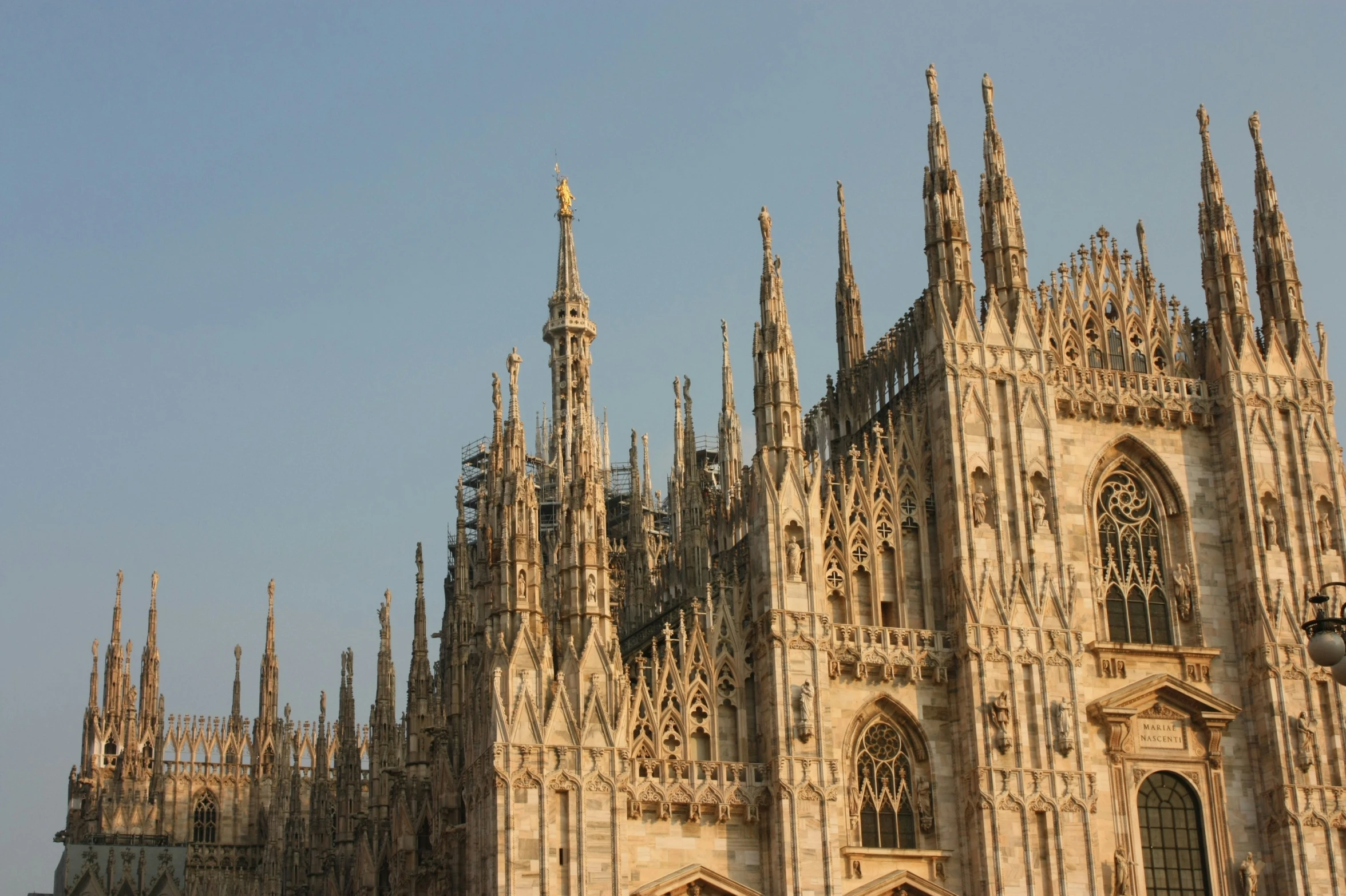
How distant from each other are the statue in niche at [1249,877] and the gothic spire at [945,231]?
45.2 feet

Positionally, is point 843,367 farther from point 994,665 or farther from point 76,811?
point 76,811

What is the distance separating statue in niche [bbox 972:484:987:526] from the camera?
4019cm

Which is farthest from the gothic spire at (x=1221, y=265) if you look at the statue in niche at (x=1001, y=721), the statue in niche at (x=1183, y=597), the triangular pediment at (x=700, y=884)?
the triangular pediment at (x=700, y=884)

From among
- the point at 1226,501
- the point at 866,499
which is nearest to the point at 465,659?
the point at 866,499

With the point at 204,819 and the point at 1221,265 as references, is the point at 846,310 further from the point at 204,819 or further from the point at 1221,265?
the point at 204,819

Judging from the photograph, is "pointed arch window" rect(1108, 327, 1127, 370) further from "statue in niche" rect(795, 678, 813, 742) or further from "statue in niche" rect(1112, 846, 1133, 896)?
"statue in niche" rect(795, 678, 813, 742)

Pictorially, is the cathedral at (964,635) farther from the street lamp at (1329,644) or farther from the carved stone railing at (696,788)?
the street lamp at (1329,644)

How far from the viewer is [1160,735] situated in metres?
40.4

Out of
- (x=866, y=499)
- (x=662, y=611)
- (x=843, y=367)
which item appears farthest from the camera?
(x=662, y=611)

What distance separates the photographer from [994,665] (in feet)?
128

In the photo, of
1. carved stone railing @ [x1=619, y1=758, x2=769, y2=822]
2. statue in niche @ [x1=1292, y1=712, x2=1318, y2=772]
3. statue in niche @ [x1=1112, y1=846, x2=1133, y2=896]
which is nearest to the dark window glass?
carved stone railing @ [x1=619, y1=758, x2=769, y2=822]

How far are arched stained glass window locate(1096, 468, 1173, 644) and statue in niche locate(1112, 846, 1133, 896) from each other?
5.08 metres

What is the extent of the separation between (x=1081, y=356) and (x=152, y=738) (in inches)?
2145

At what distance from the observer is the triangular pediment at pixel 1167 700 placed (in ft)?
131
